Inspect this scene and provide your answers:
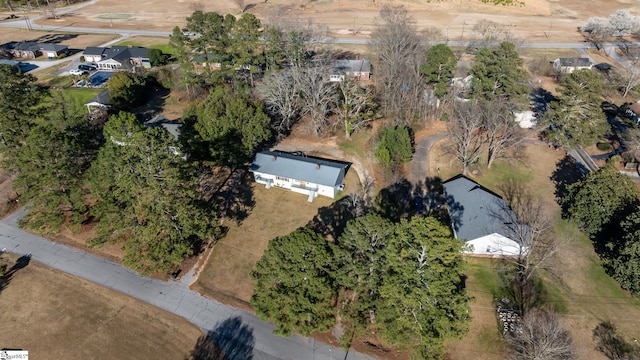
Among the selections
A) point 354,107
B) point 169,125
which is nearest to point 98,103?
point 169,125

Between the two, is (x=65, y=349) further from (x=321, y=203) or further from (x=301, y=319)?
(x=321, y=203)

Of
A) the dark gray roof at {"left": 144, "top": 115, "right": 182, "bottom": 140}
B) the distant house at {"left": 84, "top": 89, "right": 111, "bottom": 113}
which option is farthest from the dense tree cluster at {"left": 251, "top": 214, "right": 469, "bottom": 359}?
the distant house at {"left": 84, "top": 89, "right": 111, "bottom": 113}

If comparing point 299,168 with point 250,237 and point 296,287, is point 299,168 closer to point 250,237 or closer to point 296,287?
point 250,237

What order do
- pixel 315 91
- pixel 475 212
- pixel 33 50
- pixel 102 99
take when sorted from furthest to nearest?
pixel 33 50 < pixel 102 99 < pixel 315 91 < pixel 475 212

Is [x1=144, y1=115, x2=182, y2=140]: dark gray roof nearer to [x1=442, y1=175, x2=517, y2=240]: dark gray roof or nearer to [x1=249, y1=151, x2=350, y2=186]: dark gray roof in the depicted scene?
[x1=249, y1=151, x2=350, y2=186]: dark gray roof

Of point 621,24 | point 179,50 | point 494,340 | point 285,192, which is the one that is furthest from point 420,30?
point 494,340

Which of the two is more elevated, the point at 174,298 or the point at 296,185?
the point at 296,185
